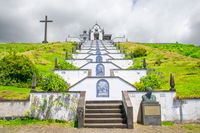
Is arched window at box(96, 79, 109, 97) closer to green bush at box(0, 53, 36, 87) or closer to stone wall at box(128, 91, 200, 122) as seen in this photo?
stone wall at box(128, 91, 200, 122)

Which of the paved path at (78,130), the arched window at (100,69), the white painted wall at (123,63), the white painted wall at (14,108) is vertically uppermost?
the white painted wall at (123,63)

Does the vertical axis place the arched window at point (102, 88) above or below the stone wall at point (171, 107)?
above

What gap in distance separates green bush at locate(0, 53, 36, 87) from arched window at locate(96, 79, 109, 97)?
8721 millimetres

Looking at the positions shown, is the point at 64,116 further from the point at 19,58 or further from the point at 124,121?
the point at 19,58

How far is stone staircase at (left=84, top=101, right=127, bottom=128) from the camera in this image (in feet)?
53.4

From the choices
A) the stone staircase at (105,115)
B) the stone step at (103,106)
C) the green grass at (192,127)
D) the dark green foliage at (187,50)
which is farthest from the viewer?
the dark green foliage at (187,50)

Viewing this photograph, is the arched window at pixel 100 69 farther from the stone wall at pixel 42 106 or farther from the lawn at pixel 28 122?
the lawn at pixel 28 122

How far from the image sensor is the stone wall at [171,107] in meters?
18.0

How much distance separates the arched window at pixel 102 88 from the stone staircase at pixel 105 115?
2.96 m

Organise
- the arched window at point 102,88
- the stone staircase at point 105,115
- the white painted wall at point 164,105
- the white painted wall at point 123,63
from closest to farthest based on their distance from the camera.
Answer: the stone staircase at point 105,115 → the white painted wall at point 164,105 → the arched window at point 102,88 → the white painted wall at point 123,63

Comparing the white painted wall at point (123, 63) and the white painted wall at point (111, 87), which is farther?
the white painted wall at point (123, 63)

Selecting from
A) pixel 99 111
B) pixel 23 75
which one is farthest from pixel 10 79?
pixel 99 111

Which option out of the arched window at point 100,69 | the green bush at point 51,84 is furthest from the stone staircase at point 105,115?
the arched window at point 100,69

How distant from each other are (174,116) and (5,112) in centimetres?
1070
